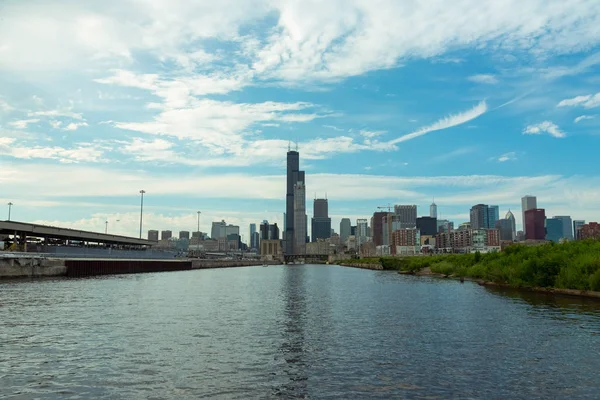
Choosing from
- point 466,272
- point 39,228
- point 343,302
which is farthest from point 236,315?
point 39,228

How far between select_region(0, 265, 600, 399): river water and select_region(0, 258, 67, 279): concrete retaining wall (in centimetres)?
5909

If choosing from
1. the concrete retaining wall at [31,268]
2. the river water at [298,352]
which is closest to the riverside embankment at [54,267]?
the concrete retaining wall at [31,268]

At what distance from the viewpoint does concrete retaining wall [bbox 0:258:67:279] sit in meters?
110

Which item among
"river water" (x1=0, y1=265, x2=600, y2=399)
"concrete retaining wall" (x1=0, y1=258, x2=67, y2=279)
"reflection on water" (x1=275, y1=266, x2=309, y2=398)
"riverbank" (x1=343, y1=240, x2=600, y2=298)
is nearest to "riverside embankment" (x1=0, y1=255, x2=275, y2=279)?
"concrete retaining wall" (x1=0, y1=258, x2=67, y2=279)

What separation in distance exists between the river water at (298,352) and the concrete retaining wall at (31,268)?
59.1 metres

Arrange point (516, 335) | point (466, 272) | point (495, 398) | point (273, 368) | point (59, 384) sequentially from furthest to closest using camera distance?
point (466, 272)
point (516, 335)
point (273, 368)
point (59, 384)
point (495, 398)

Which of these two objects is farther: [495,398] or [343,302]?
[343,302]

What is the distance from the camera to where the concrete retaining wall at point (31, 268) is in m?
110

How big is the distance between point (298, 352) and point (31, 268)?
108501mm

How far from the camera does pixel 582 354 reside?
3173 cm

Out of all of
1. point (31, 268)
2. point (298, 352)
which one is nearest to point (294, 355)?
point (298, 352)

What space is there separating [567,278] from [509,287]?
63.1ft

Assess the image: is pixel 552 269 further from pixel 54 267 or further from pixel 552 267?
pixel 54 267

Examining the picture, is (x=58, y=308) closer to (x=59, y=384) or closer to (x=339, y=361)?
(x=59, y=384)
